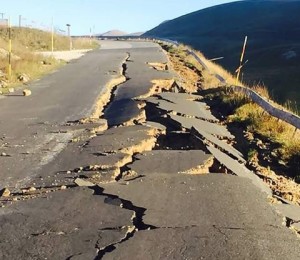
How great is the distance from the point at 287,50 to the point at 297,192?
46.1 meters

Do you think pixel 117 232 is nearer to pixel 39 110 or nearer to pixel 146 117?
pixel 146 117

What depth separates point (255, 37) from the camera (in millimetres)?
66750

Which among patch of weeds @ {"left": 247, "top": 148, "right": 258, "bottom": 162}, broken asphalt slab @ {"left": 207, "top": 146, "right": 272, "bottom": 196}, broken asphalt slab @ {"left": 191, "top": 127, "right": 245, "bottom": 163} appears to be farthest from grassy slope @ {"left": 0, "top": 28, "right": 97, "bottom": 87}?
broken asphalt slab @ {"left": 207, "top": 146, "right": 272, "bottom": 196}

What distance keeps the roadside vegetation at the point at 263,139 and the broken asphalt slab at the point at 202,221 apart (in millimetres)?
1029

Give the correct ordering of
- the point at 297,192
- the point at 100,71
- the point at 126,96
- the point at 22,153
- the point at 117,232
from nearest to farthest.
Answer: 1. the point at 117,232
2. the point at 297,192
3. the point at 22,153
4. the point at 126,96
5. the point at 100,71

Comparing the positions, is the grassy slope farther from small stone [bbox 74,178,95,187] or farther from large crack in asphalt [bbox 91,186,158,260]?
large crack in asphalt [bbox 91,186,158,260]

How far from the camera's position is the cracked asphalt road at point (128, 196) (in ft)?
14.0

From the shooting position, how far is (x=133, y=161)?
6852mm

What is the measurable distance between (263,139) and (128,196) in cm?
451

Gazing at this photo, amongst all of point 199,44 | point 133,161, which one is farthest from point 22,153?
point 199,44

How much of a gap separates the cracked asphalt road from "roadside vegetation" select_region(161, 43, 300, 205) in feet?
1.60

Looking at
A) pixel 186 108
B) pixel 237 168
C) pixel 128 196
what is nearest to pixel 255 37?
pixel 186 108

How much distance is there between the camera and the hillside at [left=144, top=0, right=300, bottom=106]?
41.1 metres

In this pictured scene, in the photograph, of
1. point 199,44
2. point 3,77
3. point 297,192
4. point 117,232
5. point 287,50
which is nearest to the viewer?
point 117,232
